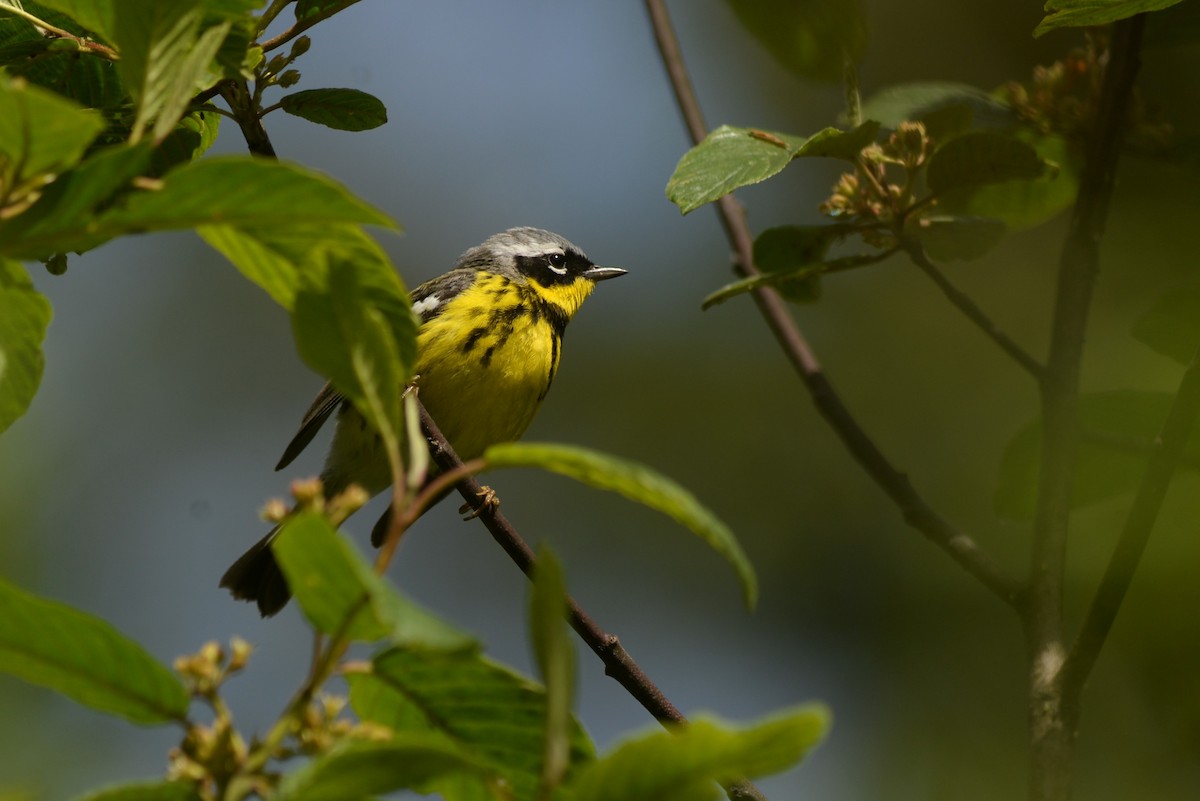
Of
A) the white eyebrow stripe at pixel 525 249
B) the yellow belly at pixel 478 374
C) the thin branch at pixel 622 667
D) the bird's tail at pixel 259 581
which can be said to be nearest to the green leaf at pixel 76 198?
the thin branch at pixel 622 667

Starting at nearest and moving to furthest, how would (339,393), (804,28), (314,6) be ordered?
(314,6), (804,28), (339,393)

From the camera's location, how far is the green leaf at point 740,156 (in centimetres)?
208

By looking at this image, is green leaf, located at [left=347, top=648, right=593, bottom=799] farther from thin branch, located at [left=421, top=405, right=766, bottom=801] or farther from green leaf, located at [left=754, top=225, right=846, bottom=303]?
green leaf, located at [left=754, top=225, right=846, bottom=303]

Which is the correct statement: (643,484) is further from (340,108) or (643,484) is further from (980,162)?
(980,162)

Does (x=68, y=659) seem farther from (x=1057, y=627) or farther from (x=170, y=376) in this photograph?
(x=170, y=376)

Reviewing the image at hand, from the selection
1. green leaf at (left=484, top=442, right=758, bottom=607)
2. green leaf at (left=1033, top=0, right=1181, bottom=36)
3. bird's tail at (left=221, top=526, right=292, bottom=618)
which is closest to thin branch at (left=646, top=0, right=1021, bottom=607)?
green leaf at (left=1033, top=0, right=1181, bottom=36)

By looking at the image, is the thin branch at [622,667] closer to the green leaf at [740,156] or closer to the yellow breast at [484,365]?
the green leaf at [740,156]

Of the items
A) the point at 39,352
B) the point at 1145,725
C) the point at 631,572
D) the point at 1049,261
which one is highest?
the point at 39,352

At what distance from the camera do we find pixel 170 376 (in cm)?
928

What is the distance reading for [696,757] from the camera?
0.91 meters

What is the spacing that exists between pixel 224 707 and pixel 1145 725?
5071 mm

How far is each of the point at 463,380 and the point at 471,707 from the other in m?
3.06

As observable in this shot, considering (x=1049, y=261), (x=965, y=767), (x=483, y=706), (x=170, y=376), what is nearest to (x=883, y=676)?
(x=965, y=767)

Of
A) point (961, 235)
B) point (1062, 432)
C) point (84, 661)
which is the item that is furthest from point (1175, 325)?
point (84, 661)
